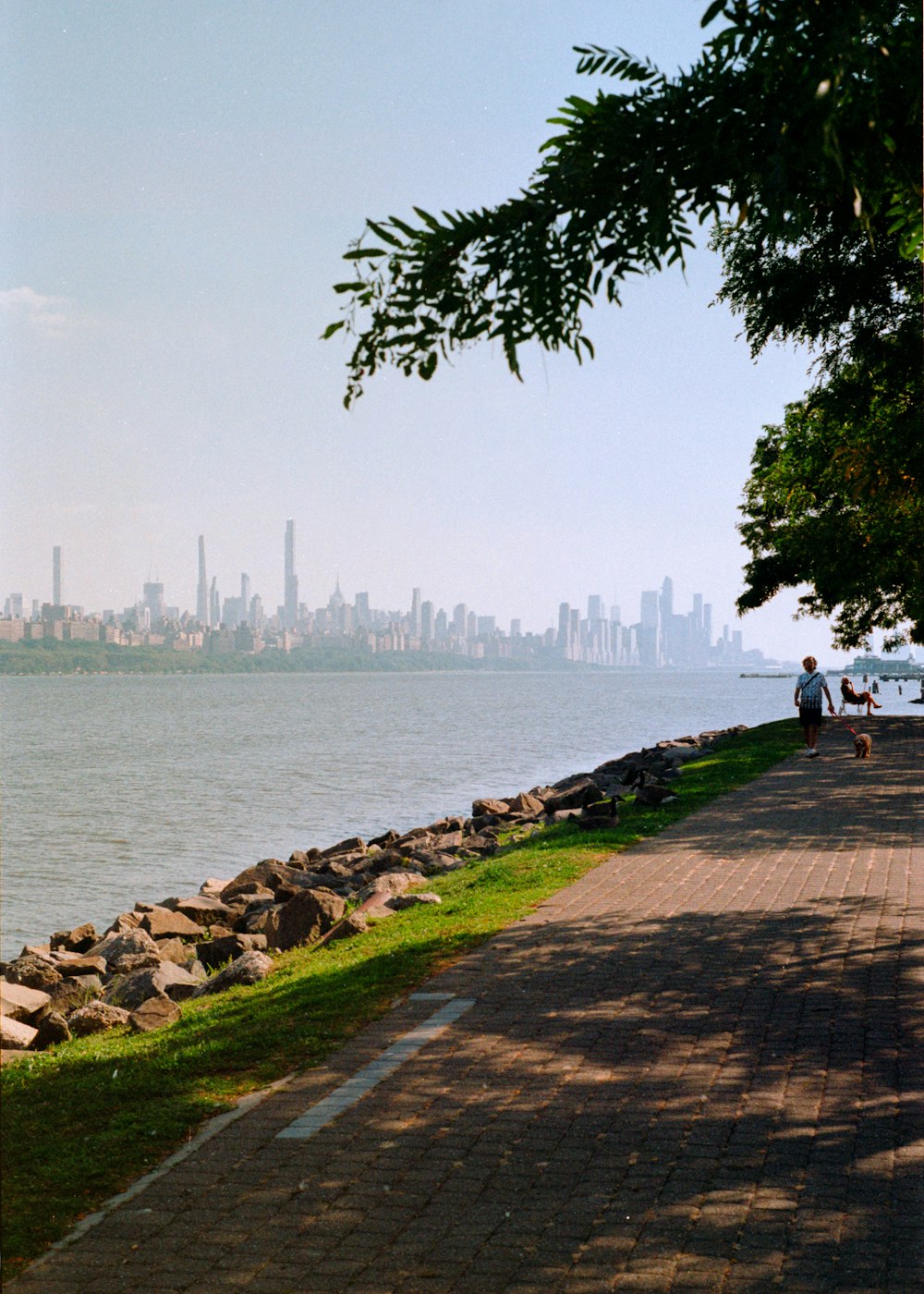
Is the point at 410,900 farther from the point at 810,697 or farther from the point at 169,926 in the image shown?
the point at 810,697

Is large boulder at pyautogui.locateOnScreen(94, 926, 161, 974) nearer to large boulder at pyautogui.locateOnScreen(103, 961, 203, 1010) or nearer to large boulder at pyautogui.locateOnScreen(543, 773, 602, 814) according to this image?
large boulder at pyautogui.locateOnScreen(103, 961, 203, 1010)

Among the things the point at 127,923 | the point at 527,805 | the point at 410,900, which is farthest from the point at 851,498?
the point at 127,923

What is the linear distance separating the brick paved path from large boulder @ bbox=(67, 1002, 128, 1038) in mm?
3075

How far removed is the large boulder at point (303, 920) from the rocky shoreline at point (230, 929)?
1 cm

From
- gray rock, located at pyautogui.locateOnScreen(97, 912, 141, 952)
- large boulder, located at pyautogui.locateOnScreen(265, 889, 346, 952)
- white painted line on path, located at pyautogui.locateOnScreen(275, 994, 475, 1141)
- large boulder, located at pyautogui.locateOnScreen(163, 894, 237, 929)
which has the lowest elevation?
gray rock, located at pyautogui.locateOnScreen(97, 912, 141, 952)

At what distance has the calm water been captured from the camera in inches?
998

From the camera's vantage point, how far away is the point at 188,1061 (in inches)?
270

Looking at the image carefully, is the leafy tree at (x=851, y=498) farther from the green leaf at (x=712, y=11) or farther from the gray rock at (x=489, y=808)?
the gray rock at (x=489, y=808)

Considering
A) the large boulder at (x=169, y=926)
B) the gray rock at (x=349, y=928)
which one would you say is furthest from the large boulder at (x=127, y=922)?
the gray rock at (x=349, y=928)

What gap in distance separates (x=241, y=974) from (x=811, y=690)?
17.0 m

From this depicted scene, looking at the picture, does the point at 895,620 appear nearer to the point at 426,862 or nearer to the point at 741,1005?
the point at 426,862

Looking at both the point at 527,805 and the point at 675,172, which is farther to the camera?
the point at 527,805

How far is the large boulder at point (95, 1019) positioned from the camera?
31.9ft

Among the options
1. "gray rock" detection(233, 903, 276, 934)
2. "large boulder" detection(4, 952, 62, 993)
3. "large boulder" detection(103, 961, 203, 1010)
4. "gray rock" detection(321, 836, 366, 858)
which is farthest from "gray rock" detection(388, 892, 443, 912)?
"gray rock" detection(321, 836, 366, 858)
